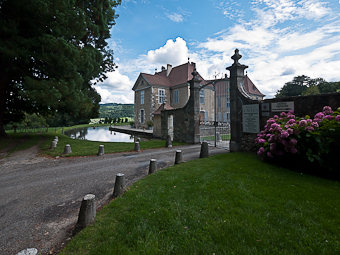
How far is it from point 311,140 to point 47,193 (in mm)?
7449

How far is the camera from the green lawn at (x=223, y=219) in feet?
7.39

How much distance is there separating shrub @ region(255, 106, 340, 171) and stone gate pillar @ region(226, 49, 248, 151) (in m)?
2.91

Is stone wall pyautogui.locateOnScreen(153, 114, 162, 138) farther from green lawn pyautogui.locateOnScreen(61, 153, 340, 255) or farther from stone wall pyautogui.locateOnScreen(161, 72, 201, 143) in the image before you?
green lawn pyautogui.locateOnScreen(61, 153, 340, 255)

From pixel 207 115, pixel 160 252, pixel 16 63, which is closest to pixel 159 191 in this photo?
pixel 160 252

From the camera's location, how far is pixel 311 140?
4559 mm

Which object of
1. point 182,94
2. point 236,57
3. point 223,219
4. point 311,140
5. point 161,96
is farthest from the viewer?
point 161,96

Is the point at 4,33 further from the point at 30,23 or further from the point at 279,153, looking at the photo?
the point at 279,153

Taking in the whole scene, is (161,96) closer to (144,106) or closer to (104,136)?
(144,106)

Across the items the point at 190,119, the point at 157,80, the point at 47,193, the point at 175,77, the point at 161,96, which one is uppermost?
the point at 175,77

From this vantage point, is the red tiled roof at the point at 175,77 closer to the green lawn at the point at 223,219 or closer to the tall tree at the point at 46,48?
the tall tree at the point at 46,48

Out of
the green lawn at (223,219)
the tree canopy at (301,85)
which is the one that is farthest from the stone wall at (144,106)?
the tree canopy at (301,85)

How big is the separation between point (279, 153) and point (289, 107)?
2.19m

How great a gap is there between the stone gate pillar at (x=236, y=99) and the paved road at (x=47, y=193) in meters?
3.47

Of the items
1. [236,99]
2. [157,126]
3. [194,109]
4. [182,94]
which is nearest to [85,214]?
[236,99]
